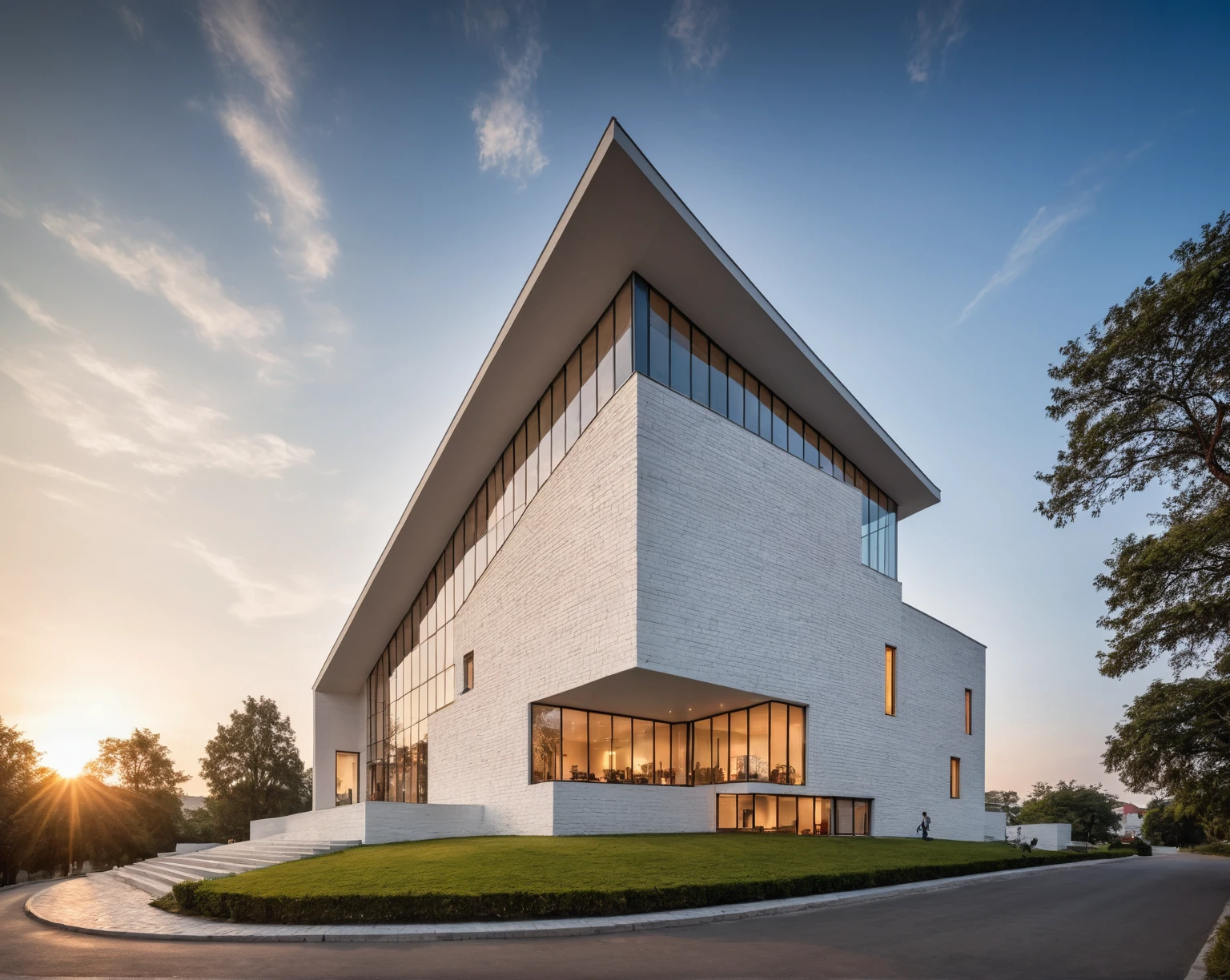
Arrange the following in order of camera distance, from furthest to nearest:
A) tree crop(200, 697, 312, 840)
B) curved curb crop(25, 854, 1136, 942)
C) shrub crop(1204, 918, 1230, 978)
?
tree crop(200, 697, 312, 840) → curved curb crop(25, 854, 1136, 942) → shrub crop(1204, 918, 1230, 978)

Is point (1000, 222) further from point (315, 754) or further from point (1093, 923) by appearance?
point (315, 754)

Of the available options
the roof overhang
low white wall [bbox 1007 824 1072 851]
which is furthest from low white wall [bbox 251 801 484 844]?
low white wall [bbox 1007 824 1072 851]

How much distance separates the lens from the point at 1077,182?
Result: 55.1ft

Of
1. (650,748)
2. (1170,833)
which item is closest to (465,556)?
(650,748)

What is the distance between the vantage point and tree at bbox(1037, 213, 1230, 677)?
14289mm

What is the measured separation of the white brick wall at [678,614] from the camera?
21750 mm

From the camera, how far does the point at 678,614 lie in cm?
2170

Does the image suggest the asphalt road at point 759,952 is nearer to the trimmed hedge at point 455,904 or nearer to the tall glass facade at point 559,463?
the trimmed hedge at point 455,904

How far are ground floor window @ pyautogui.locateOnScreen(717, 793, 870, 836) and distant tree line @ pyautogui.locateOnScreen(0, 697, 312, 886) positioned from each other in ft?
124

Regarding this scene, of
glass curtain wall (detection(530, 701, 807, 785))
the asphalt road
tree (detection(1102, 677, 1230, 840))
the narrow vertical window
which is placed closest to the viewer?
the asphalt road

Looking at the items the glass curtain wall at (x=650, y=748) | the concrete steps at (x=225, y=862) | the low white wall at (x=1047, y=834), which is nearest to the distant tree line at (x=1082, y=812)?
the low white wall at (x=1047, y=834)

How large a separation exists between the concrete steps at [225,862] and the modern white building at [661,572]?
2371 mm

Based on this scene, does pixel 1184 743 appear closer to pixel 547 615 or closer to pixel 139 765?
pixel 547 615

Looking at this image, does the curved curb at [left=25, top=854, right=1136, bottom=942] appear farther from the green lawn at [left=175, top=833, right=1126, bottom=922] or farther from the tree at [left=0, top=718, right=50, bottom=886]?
the tree at [left=0, top=718, right=50, bottom=886]
